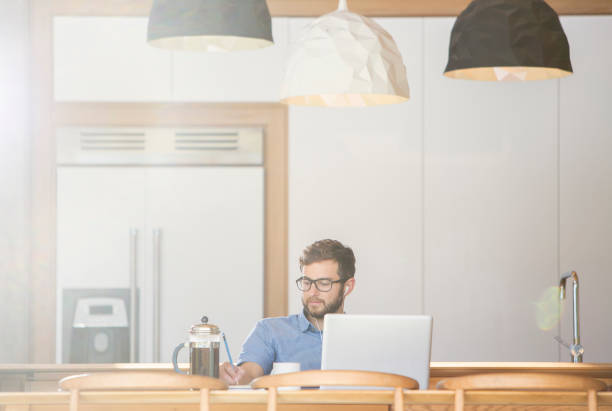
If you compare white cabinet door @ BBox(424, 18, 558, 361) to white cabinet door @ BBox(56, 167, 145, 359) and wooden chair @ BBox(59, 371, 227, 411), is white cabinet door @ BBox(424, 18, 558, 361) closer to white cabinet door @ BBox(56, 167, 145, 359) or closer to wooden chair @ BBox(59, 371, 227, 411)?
white cabinet door @ BBox(56, 167, 145, 359)

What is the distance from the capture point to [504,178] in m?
4.12

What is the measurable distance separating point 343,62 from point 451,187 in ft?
6.47

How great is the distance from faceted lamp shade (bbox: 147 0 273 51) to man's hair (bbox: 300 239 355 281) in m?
0.91

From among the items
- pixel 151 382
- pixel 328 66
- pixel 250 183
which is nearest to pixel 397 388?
pixel 151 382

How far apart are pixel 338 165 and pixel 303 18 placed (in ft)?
2.51

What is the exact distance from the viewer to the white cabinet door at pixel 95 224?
13.3 feet

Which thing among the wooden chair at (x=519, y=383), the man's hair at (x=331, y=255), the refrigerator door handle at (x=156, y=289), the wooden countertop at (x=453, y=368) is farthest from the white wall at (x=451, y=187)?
the wooden chair at (x=519, y=383)

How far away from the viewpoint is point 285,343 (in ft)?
9.83

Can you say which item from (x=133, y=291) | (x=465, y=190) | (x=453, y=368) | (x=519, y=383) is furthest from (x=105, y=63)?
(x=519, y=383)

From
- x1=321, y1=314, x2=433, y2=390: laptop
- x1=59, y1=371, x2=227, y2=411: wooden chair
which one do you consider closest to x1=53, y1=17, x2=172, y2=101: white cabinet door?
x1=321, y1=314, x2=433, y2=390: laptop

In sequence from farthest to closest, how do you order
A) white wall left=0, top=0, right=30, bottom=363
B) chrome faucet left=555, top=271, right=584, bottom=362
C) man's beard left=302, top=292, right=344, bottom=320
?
white wall left=0, top=0, right=30, bottom=363
chrome faucet left=555, top=271, right=584, bottom=362
man's beard left=302, top=292, right=344, bottom=320

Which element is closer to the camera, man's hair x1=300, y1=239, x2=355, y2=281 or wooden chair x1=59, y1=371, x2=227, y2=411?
wooden chair x1=59, y1=371, x2=227, y2=411

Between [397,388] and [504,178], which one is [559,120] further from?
[397,388]

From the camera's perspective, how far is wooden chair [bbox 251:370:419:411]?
160 cm
